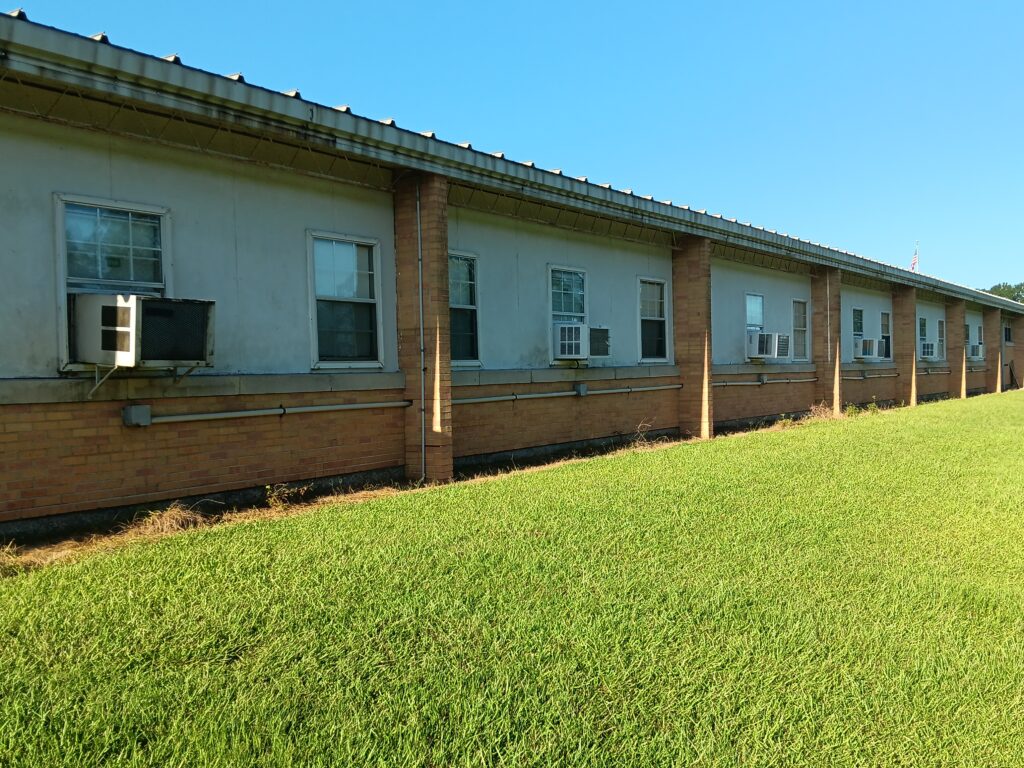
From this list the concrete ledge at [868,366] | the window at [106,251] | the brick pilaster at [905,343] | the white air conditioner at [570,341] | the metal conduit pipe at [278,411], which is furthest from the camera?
the brick pilaster at [905,343]

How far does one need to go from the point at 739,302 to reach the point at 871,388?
7.83 meters

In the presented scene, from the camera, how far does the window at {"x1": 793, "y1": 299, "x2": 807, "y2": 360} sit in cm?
1748

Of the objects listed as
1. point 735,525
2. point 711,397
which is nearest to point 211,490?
point 735,525

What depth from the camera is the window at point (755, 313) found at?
15.7 meters

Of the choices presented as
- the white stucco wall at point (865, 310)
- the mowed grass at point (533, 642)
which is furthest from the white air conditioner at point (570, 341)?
the white stucco wall at point (865, 310)

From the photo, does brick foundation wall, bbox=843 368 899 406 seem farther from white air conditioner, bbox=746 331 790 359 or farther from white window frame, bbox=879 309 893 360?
white air conditioner, bbox=746 331 790 359

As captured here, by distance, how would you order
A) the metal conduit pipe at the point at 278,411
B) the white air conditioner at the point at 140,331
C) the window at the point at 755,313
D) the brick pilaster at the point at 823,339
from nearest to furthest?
the white air conditioner at the point at 140,331
the metal conduit pipe at the point at 278,411
the window at the point at 755,313
the brick pilaster at the point at 823,339

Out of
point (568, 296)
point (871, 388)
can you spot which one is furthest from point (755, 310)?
point (871, 388)

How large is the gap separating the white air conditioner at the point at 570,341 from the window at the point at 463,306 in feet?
5.29

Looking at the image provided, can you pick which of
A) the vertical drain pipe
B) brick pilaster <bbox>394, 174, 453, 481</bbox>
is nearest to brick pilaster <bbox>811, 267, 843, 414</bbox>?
brick pilaster <bbox>394, 174, 453, 481</bbox>

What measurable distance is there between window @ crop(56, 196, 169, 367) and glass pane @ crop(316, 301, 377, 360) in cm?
181

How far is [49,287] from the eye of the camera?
19.8 feet

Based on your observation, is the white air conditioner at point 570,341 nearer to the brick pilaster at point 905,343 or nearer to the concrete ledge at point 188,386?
the concrete ledge at point 188,386

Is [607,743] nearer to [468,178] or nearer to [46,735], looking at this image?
[46,735]
